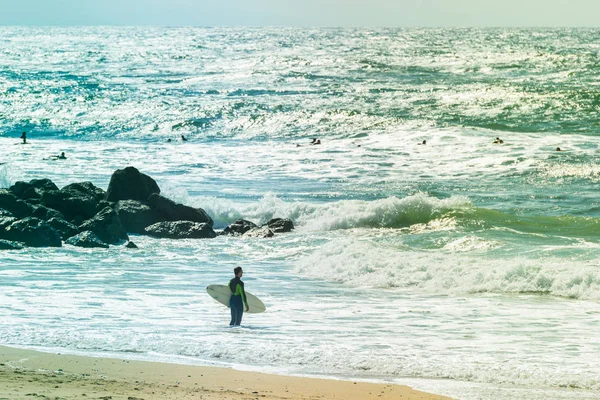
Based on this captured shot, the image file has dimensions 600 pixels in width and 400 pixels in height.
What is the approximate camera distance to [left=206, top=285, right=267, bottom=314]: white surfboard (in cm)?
1388

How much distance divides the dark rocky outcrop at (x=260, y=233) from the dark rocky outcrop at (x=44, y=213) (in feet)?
14.9

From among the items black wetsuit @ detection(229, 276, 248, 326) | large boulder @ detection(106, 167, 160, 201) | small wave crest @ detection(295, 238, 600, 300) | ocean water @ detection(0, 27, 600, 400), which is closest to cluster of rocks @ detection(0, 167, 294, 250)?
large boulder @ detection(106, 167, 160, 201)

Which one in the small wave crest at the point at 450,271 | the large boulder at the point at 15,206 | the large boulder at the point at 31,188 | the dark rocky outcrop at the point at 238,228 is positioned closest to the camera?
the small wave crest at the point at 450,271

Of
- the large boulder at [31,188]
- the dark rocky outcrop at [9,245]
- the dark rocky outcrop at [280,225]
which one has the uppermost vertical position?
the large boulder at [31,188]

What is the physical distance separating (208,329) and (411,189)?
16.6 metres

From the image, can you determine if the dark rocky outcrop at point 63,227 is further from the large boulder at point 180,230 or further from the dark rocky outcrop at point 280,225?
the dark rocky outcrop at point 280,225

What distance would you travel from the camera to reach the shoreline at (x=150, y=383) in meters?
→ 8.82

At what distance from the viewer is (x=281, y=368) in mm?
10781

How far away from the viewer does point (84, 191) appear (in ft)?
75.4

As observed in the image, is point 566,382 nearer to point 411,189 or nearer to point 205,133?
point 411,189

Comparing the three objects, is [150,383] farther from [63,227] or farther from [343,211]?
[343,211]

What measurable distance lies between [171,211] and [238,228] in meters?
1.84

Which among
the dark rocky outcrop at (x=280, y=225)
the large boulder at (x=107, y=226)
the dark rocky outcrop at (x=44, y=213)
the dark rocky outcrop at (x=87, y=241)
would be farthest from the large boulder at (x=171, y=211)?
the dark rocky outcrop at (x=87, y=241)

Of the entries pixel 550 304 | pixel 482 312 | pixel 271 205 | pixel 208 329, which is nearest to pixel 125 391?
pixel 208 329
